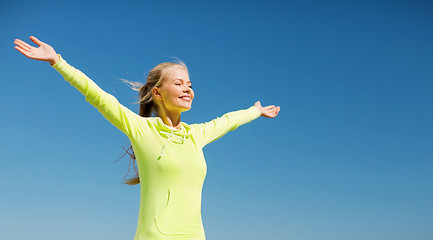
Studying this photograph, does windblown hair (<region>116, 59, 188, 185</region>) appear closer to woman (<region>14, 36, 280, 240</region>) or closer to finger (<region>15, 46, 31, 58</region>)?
woman (<region>14, 36, 280, 240</region>)

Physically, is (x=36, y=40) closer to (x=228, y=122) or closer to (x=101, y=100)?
(x=101, y=100)

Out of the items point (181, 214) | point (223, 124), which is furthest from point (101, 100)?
point (223, 124)

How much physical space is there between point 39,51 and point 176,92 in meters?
1.41

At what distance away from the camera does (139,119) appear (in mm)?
3816

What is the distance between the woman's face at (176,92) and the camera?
412cm

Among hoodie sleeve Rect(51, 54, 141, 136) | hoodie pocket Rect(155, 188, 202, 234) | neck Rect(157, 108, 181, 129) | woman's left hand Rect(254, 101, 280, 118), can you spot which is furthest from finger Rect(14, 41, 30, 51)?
woman's left hand Rect(254, 101, 280, 118)

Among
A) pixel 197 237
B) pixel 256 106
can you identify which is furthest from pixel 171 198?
pixel 256 106

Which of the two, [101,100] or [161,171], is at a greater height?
[101,100]

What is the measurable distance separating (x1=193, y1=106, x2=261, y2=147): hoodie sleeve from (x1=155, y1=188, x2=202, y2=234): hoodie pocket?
2.43 feet

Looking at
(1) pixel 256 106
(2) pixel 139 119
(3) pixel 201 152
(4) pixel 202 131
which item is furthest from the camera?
(1) pixel 256 106

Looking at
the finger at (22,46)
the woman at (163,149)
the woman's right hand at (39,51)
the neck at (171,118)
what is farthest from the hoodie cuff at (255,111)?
the finger at (22,46)

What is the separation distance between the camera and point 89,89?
335 centimetres

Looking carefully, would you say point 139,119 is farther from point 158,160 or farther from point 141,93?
point 141,93

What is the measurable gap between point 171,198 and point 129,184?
1013 millimetres
